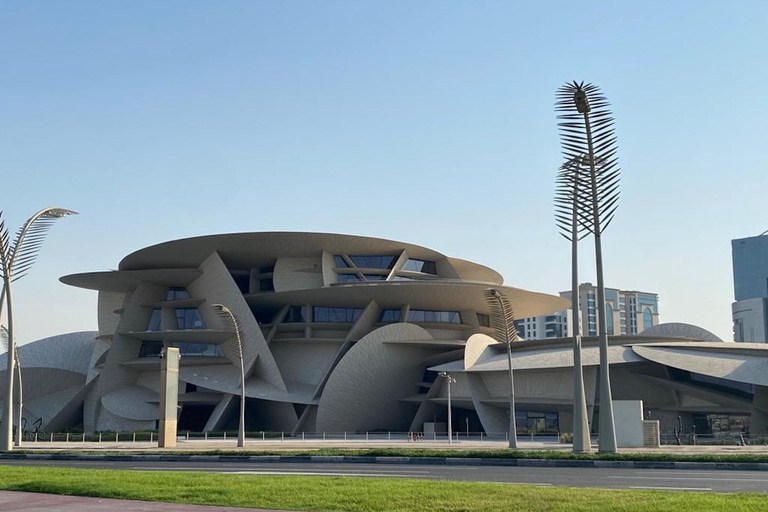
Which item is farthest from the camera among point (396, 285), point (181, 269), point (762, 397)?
point (181, 269)

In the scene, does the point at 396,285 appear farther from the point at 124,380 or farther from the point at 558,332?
the point at 558,332

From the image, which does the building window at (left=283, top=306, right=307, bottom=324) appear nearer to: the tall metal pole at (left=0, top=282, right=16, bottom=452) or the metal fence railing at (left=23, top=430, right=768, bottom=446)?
the metal fence railing at (left=23, top=430, right=768, bottom=446)

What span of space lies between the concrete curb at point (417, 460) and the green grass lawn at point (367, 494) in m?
8.24

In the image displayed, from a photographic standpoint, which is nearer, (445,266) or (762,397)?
(762,397)

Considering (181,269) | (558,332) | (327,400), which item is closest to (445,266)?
(327,400)

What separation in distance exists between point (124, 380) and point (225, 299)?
12215mm

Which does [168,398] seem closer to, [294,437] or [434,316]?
[294,437]

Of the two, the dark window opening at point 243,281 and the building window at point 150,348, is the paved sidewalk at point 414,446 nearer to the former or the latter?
the building window at point 150,348

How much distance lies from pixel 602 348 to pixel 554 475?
6.50 m

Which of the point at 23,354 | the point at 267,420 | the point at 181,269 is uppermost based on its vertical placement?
the point at 181,269

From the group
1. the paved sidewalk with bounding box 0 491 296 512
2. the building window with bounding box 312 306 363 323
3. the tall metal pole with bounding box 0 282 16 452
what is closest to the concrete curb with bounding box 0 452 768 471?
the tall metal pole with bounding box 0 282 16 452

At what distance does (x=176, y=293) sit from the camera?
6962 centimetres

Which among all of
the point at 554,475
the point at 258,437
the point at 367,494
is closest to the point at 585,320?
the point at 258,437

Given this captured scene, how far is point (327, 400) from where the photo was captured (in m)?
59.1
